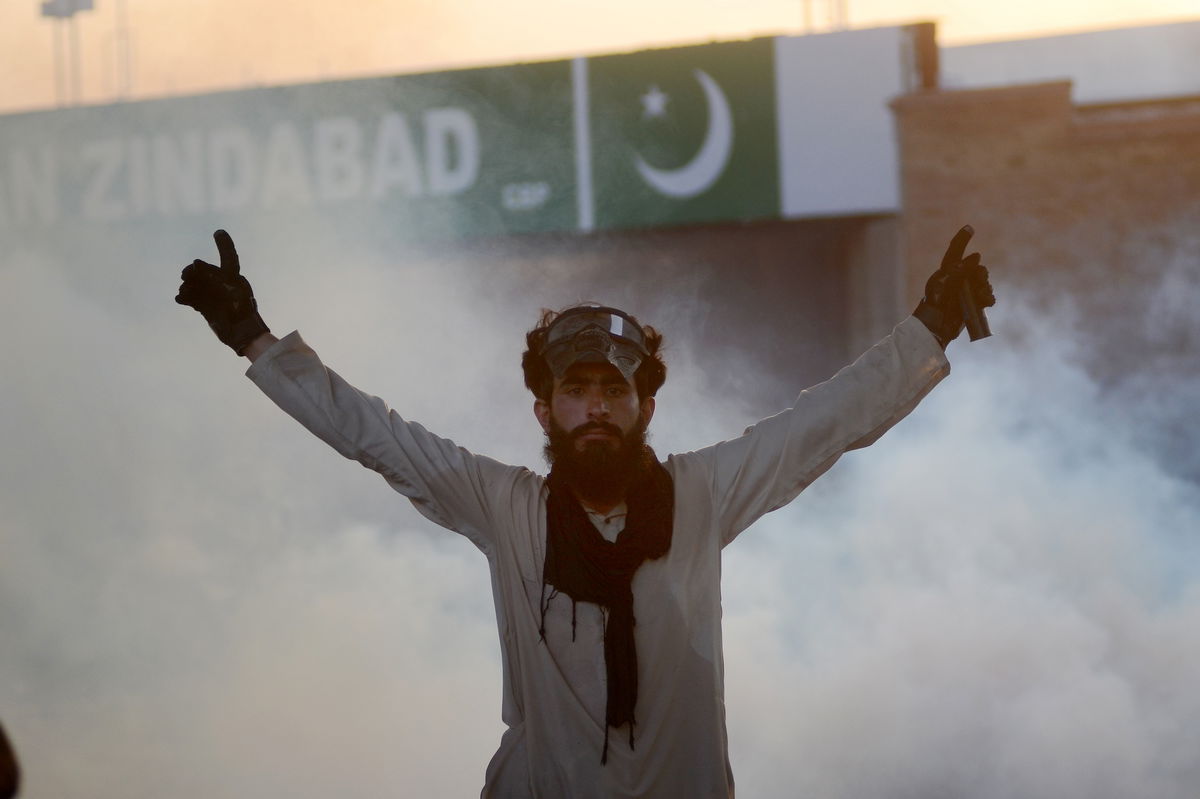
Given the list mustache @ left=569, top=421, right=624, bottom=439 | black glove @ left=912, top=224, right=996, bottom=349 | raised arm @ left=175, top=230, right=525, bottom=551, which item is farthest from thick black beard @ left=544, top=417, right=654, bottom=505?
black glove @ left=912, top=224, right=996, bottom=349

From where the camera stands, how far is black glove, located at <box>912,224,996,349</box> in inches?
108

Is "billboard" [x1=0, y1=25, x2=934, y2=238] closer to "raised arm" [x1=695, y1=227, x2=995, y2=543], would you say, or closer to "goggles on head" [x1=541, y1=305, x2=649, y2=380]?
"goggles on head" [x1=541, y1=305, x2=649, y2=380]

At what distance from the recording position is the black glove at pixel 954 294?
2.75 meters

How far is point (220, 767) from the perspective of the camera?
510 centimetres

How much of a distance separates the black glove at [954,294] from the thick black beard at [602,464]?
606 millimetres

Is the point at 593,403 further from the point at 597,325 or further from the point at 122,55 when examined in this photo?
the point at 122,55

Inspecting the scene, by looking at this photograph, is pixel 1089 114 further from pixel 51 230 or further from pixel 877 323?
pixel 51 230

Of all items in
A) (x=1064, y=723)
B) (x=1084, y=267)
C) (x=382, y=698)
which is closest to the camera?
(x=1064, y=723)

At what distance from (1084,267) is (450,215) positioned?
12.4 ft

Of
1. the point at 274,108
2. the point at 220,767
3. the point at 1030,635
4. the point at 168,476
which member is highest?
the point at 274,108

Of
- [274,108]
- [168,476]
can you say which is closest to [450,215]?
[274,108]

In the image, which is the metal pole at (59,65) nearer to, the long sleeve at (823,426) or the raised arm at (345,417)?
the raised arm at (345,417)

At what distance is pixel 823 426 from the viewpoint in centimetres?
270

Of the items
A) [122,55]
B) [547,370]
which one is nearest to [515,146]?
[122,55]
